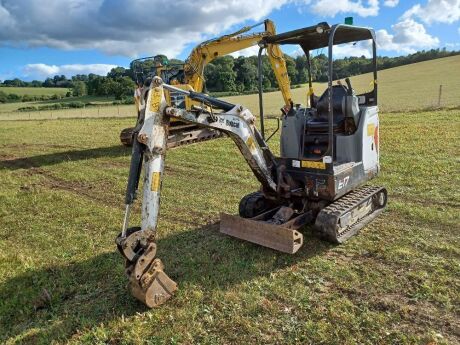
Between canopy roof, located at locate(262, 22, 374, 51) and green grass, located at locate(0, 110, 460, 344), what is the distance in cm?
289

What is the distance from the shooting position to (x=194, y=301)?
4414 mm

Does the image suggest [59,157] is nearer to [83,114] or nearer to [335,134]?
[335,134]

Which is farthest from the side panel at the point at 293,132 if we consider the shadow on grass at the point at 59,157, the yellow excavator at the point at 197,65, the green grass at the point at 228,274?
the shadow on grass at the point at 59,157

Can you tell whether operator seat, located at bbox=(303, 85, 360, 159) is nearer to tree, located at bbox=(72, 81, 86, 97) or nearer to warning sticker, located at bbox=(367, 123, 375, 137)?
warning sticker, located at bbox=(367, 123, 375, 137)

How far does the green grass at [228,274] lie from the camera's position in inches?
154

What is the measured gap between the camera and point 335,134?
240 inches

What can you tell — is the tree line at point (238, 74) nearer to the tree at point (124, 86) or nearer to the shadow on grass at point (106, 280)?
the tree at point (124, 86)

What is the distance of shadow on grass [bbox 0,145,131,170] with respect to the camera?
1297 centimetres

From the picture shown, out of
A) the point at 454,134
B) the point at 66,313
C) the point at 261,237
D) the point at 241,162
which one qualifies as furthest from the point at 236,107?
the point at 454,134

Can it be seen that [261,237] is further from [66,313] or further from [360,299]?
[66,313]

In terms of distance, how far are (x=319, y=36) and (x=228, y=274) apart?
12.8 ft

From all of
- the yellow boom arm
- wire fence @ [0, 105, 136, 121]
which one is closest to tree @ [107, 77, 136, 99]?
wire fence @ [0, 105, 136, 121]

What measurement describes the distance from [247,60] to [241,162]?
20808mm

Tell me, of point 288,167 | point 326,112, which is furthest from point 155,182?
point 326,112
